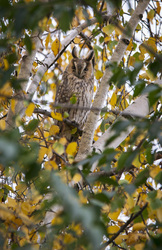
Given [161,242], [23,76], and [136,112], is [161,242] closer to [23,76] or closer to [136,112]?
[136,112]

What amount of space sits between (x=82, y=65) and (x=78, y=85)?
23 centimetres

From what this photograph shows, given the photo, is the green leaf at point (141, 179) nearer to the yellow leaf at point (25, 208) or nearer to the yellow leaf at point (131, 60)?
the yellow leaf at point (25, 208)

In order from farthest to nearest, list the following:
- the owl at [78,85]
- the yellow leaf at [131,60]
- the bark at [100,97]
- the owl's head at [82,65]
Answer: the owl's head at [82,65], the owl at [78,85], the yellow leaf at [131,60], the bark at [100,97]

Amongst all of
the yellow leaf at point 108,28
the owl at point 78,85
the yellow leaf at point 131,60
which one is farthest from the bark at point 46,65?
the owl at point 78,85

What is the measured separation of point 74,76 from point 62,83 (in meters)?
0.16

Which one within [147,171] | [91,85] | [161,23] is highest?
[91,85]

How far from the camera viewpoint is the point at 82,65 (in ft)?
11.2

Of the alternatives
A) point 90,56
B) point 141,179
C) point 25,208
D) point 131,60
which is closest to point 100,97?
point 131,60

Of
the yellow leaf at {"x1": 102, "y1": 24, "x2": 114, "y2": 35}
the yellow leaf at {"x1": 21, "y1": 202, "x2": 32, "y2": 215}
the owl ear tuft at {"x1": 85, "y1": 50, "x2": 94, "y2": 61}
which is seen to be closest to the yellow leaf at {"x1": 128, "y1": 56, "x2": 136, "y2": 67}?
the yellow leaf at {"x1": 102, "y1": 24, "x2": 114, "y2": 35}

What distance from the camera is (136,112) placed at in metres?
1.64

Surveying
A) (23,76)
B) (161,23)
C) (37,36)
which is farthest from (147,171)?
(161,23)

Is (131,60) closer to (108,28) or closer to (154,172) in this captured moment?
(108,28)

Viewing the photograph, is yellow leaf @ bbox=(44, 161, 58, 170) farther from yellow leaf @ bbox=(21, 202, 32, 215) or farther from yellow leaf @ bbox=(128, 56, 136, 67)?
yellow leaf @ bbox=(128, 56, 136, 67)

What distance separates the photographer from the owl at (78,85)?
3.22 m
